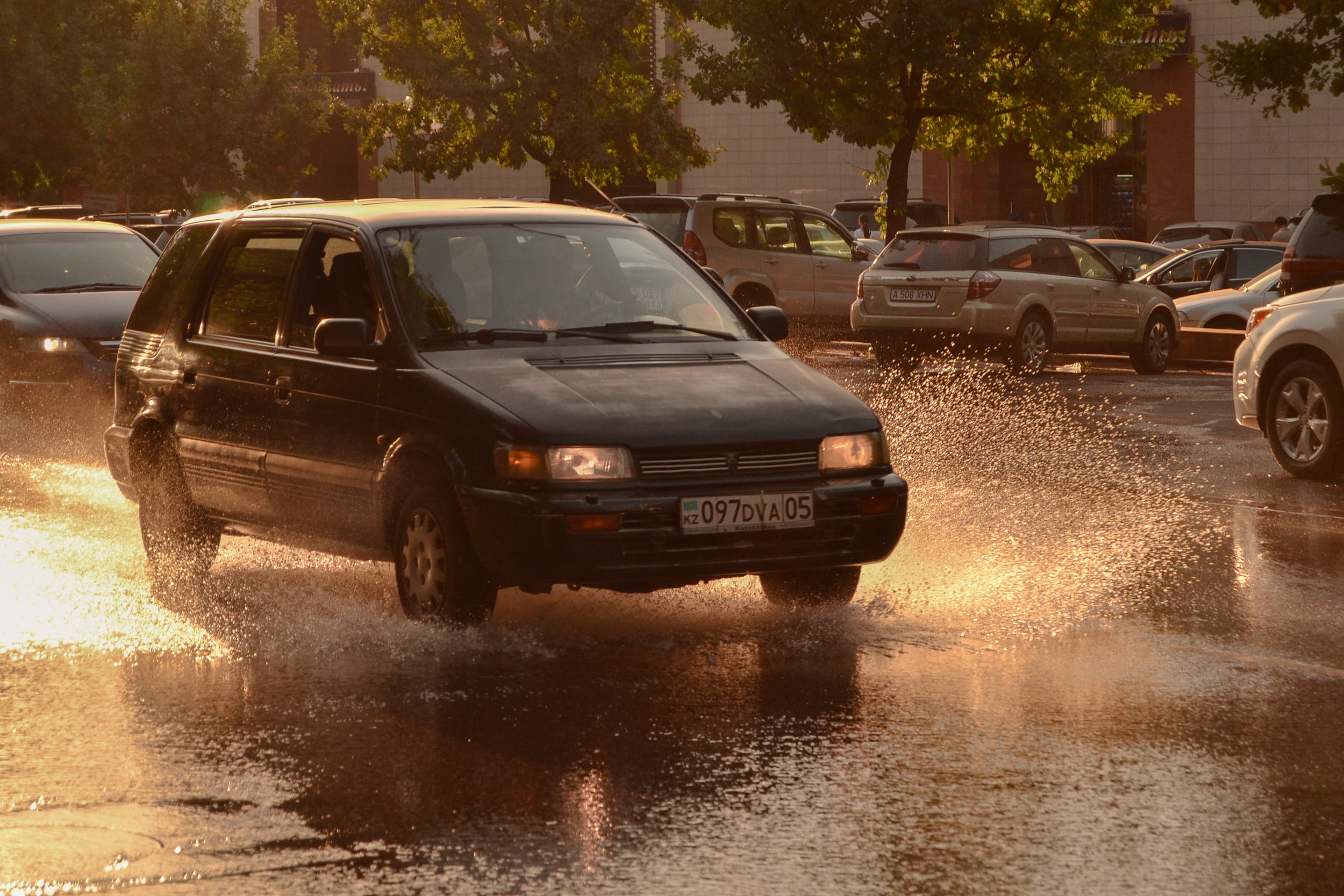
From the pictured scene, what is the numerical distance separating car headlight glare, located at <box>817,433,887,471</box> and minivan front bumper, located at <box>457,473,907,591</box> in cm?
11

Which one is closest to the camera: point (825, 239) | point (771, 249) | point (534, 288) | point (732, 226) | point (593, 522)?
point (593, 522)

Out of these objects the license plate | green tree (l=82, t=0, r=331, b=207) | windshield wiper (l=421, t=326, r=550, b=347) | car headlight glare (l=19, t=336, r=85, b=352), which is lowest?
the license plate

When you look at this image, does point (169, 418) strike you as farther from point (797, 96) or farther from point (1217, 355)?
point (797, 96)

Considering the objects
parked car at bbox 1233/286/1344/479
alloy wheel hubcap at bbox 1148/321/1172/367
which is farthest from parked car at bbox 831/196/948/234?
parked car at bbox 1233/286/1344/479

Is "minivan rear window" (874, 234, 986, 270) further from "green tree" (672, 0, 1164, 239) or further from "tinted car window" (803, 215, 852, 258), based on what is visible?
"green tree" (672, 0, 1164, 239)

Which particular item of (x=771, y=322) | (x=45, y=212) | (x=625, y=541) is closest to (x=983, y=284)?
(x=771, y=322)

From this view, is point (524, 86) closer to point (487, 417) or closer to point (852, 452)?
point (852, 452)

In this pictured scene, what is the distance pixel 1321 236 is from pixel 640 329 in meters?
10.3

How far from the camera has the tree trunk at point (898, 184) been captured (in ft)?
89.0

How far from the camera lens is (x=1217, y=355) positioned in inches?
859

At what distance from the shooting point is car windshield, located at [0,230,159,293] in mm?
16656

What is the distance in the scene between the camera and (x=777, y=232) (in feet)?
82.1

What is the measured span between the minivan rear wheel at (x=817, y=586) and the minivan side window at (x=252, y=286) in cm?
239

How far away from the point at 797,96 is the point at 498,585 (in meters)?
21.1
